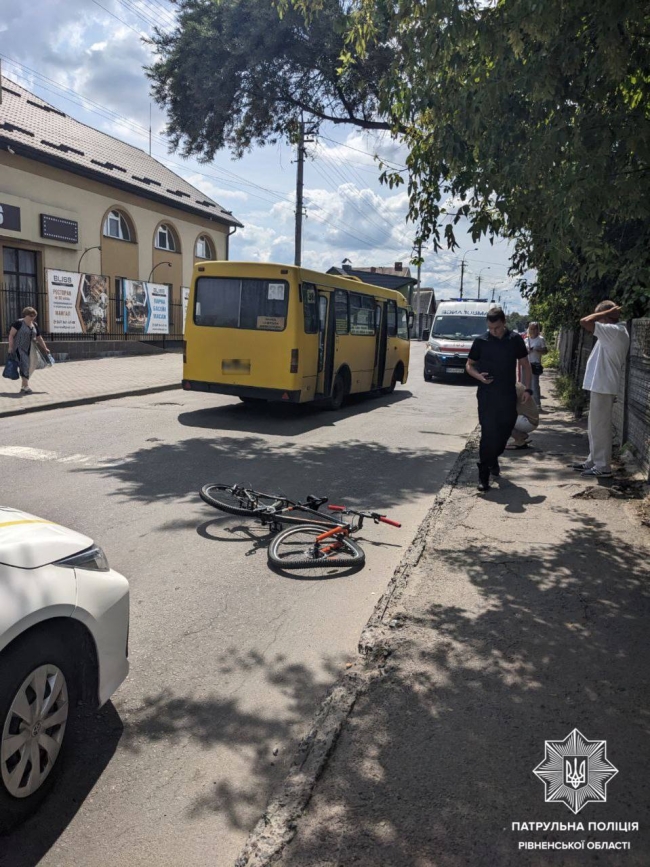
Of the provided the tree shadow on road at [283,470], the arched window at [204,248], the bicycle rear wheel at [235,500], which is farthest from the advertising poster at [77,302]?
the bicycle rear wheel at [235,500]

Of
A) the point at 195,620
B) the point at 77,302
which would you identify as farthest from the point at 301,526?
the point at 77,302

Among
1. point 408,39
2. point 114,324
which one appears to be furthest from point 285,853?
point 114,324

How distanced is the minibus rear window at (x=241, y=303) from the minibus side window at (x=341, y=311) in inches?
74.3

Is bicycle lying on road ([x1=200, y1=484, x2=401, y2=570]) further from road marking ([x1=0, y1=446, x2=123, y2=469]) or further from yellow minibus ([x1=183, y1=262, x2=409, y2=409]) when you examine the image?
yellow minibus ([x1=183, y1=262, x2=409, y2=409])

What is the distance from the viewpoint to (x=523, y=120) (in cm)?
545

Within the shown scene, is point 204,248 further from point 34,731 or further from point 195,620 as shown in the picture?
point 34,731

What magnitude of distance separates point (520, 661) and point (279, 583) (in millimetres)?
1809

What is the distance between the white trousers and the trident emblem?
18.7 feet

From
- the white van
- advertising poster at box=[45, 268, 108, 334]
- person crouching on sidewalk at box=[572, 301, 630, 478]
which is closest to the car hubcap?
person crouching on sidewalk at box=[572, 301, 630, 478]

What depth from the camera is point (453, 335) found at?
2288 centimetres

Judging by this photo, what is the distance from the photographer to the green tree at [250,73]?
1140cm

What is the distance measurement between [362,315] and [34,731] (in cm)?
1392

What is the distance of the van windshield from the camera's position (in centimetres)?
2280

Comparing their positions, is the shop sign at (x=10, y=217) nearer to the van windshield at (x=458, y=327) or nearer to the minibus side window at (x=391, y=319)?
the minibus side window at (x=391, y=319)
